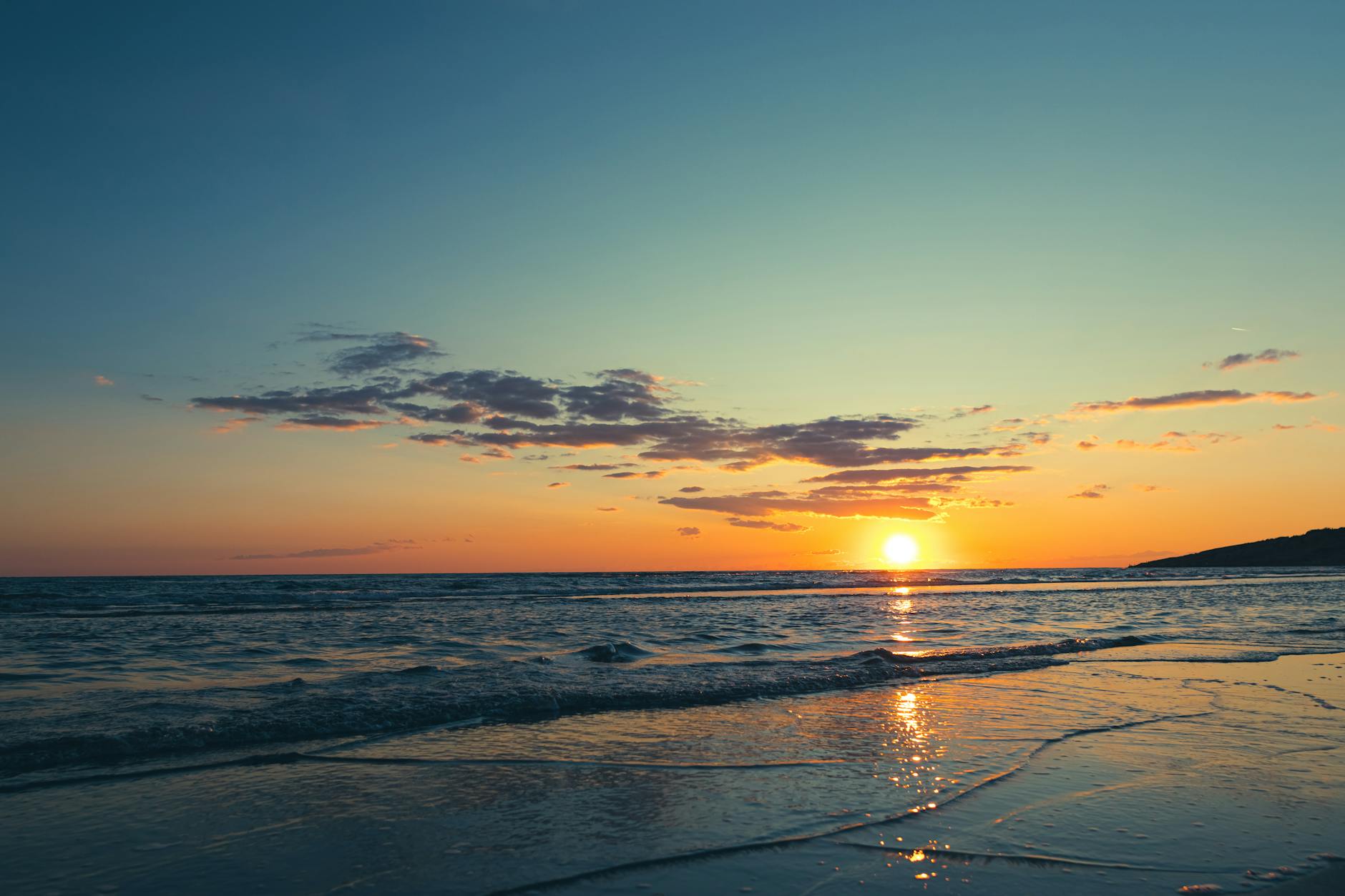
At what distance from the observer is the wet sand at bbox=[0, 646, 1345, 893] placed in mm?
4551

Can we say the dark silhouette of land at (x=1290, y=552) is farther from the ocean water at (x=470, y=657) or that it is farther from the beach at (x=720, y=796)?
the beach at (x=720, y=796)

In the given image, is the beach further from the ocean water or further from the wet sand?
the ocean water

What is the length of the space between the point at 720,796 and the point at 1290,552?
146 metres

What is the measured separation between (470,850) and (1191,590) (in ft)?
161

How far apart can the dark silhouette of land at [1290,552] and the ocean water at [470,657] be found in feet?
339

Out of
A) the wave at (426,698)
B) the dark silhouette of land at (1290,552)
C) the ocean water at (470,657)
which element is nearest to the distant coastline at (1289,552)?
the dark silhouette of land at (1290,552)

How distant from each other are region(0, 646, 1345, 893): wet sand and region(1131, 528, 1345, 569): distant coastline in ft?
429

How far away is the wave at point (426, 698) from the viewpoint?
313 inches

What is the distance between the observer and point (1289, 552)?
386 feet

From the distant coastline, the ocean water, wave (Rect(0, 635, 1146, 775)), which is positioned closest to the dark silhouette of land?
the distant coastline

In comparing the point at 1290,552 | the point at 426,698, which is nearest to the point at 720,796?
the point at 426,698

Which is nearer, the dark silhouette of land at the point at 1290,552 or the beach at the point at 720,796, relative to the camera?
the beach at the point at 720,796

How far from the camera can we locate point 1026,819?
5480 millimetres

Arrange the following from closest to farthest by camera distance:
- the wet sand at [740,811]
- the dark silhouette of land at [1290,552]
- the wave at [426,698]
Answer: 1. the wet sand at [740,811]
2. the wave at [426,698]
3. the dark silhouette of land at [1290,552]
